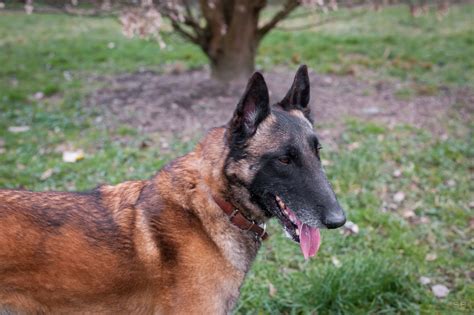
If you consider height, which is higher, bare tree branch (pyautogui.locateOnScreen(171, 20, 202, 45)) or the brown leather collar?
bare tree branch (pyautogui.locateOnScreen(171, 20, 202, 45))

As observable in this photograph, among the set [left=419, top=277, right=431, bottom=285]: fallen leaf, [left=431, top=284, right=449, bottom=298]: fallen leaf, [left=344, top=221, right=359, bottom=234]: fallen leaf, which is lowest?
[left=431, top=284, right=449, bottom=298]: fallen leaf

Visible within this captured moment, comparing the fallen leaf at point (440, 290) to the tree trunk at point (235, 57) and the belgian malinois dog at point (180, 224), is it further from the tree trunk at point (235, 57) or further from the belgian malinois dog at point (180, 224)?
the tree trunk at point (235, 57)

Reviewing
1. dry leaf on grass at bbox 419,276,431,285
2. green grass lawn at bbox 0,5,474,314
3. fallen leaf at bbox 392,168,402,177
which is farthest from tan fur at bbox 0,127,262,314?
fallen leaf at bbox 392,168,402,177

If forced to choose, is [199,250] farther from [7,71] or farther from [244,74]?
[7,71]

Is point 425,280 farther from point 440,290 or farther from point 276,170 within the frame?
point 276,170

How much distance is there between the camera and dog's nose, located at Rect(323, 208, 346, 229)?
2617 mm

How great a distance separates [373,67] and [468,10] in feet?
27.6

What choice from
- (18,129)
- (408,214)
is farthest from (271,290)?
(18,129)

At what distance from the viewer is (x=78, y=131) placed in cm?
683

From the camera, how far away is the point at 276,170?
108 inches

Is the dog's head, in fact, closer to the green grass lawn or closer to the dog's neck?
the dog's neck

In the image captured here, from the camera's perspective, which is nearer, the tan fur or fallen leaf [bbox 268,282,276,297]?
the tan fur

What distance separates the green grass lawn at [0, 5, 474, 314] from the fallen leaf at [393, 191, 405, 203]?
0.18ft

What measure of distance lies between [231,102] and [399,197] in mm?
3242
